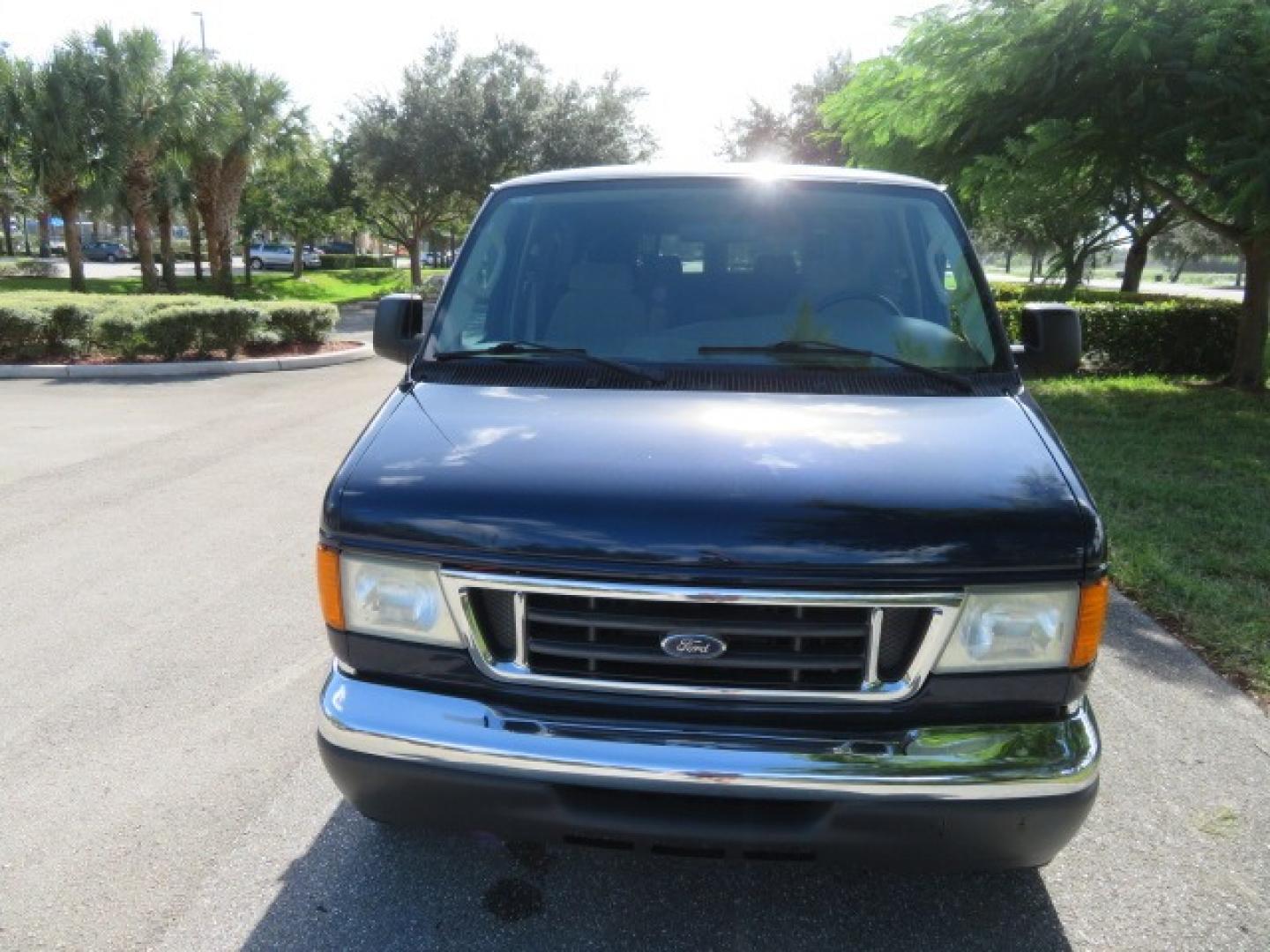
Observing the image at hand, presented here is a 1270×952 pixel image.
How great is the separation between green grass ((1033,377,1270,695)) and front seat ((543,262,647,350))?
124 inches

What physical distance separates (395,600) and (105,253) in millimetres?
67431

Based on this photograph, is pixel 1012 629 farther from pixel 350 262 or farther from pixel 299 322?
pixel 350 262

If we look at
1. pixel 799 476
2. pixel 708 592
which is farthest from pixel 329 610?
pixel 799 476

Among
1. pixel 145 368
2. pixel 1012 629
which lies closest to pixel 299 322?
pixel 145 368

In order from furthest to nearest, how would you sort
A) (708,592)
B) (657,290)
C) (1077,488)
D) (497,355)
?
1. (657,290)
2. (497,355)
3. (1077,488)
4. (708,592)

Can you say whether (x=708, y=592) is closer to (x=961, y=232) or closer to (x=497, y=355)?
(x=497, y=355)

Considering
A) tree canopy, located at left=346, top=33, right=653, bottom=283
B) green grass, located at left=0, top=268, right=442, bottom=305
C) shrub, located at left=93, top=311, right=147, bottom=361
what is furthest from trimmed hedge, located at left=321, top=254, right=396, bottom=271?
shrub, located at left=93, top=311, right=147, bottom=361

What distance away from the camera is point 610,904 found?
2.57 metres

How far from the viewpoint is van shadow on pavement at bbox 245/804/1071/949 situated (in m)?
2.44

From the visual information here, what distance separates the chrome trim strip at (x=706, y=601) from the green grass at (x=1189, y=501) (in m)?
2.78

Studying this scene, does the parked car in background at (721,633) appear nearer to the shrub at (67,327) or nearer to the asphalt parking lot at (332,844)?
the asphalt parking lot at (332,844)

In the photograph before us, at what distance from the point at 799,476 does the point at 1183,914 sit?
1.74 meters

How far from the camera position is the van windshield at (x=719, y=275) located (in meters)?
2.99

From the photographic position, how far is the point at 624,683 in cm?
214
